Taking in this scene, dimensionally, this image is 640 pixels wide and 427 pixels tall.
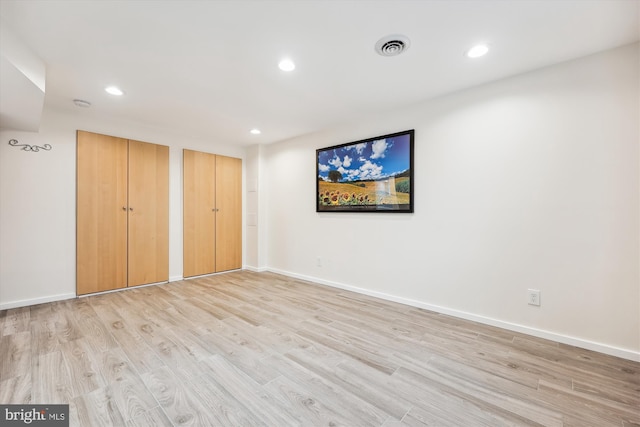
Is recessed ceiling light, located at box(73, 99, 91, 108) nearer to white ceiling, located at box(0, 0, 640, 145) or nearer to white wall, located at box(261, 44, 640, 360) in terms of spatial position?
white ceiling, located at box(0, 0, 640, 145)

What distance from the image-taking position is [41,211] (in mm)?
3186

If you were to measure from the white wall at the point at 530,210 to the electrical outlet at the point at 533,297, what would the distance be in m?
0.04

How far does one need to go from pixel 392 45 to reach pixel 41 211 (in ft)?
13.8

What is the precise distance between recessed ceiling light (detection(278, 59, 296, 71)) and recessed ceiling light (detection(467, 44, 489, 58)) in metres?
1.42

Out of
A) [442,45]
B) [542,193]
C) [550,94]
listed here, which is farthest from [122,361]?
[550,94]

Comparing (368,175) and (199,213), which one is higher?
(368,175)

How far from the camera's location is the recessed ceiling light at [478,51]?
2047 millimetres

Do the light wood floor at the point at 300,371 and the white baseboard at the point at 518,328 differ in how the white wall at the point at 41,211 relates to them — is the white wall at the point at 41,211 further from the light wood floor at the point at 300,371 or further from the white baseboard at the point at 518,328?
the white baseboard at the point at 518,328

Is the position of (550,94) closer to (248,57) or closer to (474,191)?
(474,191)

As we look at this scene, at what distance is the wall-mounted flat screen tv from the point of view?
318 cm

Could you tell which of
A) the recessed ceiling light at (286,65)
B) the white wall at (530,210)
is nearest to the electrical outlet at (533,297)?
the white wall at (530,210)

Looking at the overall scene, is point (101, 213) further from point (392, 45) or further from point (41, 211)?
point (392, 45)

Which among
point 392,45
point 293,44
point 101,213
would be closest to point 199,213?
point 101,213

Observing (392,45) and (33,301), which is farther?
(33,301)
